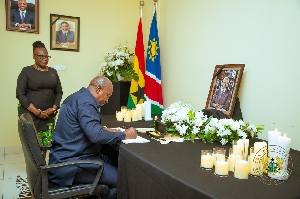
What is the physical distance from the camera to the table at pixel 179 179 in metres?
1.21

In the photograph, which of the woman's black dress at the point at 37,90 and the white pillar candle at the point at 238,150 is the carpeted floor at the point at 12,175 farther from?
the white pillar candle at the point at 238,150

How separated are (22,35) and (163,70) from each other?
229cm

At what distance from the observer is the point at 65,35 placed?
4.66m

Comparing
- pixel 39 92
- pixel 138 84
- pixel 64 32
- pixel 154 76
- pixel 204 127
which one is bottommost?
pixel 204 127

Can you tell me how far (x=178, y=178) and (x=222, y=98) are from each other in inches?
69.1

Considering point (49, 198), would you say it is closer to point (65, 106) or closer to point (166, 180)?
point (65, 106)

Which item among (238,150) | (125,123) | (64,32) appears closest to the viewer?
(238,150)

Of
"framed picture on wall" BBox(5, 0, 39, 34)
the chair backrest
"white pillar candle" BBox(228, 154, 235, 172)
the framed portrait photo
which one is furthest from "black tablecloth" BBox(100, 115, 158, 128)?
"framed picture on wall" BBox(5, 0, 39, 34)

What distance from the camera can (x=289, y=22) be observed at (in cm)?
238

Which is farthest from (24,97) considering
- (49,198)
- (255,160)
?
(255,160)

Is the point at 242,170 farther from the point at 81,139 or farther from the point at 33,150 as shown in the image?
the point at 33,150

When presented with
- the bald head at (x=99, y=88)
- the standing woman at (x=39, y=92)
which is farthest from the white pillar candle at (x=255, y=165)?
the standing woman at (x=39, y=92)

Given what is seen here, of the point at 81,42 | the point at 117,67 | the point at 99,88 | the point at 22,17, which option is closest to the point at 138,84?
the point at 117,67

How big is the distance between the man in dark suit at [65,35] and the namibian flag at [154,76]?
1403 millimetres
